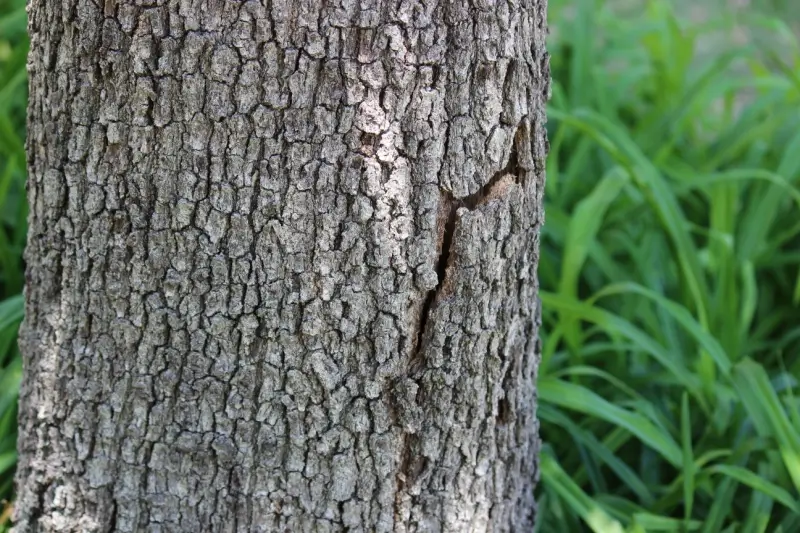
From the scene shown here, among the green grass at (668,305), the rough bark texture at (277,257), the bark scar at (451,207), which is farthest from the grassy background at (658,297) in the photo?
the bark scar at (451,207)

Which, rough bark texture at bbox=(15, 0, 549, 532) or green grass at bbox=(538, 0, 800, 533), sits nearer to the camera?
rough bark texture at bbox=(15, 0, 549, 532)

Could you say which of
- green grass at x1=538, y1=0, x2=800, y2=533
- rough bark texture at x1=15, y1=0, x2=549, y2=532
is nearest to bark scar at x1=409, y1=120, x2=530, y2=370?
rough bark texture at x1=15, y1=0, x2=549, y2=532

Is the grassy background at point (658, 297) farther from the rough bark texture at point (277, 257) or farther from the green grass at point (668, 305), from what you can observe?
the rough bark texture at point (277, 257)

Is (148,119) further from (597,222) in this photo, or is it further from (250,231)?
(597,222)

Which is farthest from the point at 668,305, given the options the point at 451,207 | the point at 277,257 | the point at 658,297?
the point at 277,257

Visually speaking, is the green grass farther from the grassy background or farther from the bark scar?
the bark scar

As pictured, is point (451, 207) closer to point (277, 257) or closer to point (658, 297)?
point (277, 257)
